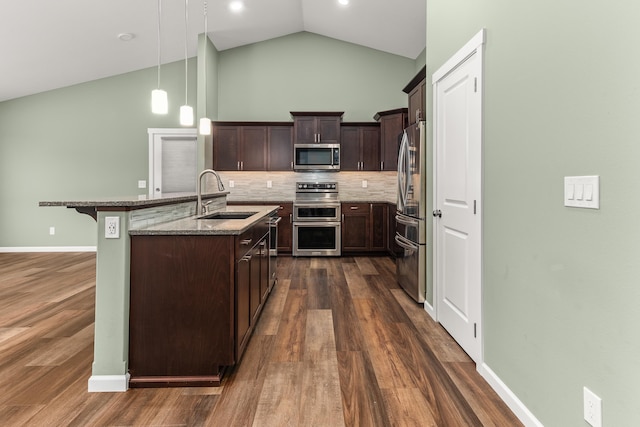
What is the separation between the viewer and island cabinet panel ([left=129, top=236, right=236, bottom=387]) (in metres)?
1.97

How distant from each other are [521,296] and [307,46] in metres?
6.04

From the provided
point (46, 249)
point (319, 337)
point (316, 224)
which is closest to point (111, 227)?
point (319, 337)

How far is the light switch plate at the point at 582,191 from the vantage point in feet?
4.03

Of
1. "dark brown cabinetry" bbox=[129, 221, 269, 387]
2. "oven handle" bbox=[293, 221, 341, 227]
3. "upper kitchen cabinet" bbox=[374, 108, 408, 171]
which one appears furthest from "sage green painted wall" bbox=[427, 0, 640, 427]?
"oven handle" bbox=[293, 221, 341, 227]

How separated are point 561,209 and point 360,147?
490 centimetres

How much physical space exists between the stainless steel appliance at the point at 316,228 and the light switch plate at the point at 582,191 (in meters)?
4.65

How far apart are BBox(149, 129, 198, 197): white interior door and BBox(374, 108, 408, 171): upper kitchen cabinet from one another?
3.18 meters

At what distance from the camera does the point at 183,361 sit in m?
1.99

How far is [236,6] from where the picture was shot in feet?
17.0

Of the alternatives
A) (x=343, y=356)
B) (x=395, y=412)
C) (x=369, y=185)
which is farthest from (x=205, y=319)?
(x=369, y=185)

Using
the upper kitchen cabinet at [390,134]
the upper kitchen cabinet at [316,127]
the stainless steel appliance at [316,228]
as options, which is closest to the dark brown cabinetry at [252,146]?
the upper kitchen cabinet at [316,127]

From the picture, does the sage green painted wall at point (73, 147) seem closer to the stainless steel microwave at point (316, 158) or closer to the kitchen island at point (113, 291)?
the stainless steel microwave at point (316, 158)

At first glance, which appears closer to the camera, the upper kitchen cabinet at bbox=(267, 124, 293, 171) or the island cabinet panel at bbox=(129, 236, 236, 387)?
the island cabinet panel at bbox=(129, 236, 236, 387)

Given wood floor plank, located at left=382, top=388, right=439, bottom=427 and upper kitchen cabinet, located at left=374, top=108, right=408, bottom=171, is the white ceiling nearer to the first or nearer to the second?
upper kitchen cabinet, located at left=374, top=108, right=408, bottom=171
